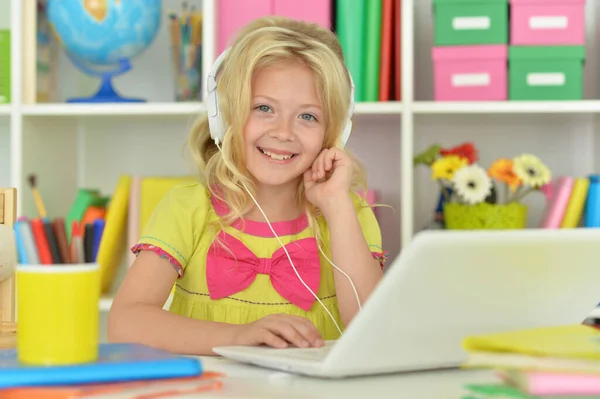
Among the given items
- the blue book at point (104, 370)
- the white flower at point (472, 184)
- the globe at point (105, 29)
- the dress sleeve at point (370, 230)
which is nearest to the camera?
the blue book at point (104, 370)

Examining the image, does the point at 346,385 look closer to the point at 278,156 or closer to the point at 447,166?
the point at 278,156

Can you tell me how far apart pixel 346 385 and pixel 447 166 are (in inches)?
56.9

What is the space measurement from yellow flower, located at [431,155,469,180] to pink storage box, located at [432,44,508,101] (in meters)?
0.16

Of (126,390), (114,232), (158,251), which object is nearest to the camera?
(126,390)

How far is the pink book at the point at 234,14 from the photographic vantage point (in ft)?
6.93

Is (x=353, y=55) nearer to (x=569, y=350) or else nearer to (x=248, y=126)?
(x=248, y=126)

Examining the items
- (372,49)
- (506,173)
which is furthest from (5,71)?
(506,173)

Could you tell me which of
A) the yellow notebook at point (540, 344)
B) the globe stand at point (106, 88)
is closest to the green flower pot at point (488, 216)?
the globe stand at point (106, 88)

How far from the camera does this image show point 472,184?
208cm

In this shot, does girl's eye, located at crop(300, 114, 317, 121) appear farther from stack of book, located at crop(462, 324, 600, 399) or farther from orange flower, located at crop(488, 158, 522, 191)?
stack of book, located at crop(462, 324, 600, 399)

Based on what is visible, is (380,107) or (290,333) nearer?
(290,333)

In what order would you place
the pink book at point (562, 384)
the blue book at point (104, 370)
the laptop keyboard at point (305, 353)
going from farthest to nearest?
1. the laptop keyboard at point (305, 353)
2. the blue book at point (104, 370)
3. the pink book at point (562, 384)

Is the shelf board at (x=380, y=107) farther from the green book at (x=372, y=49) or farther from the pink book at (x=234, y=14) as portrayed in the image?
the pink book at (x=234, y=14)

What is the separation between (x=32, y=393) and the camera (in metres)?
0.62
